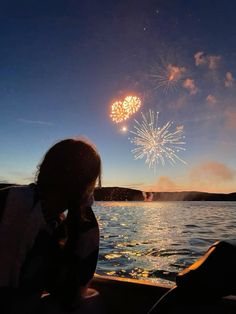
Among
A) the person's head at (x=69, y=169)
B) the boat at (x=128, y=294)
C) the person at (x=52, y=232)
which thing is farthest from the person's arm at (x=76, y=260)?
the boat at (x=128, y=294)

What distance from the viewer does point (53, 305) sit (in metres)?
3.03

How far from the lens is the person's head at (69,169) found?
2803 mm

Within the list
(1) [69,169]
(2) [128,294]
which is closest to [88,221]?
(1) [69,169]

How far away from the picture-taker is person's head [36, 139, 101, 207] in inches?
110

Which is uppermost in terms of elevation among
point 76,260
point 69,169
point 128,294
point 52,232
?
point 69,169

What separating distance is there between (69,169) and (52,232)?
50 centimetres

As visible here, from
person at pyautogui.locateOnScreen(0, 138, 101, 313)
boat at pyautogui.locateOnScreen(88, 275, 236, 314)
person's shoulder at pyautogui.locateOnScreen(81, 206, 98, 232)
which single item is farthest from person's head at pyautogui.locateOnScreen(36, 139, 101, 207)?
boat at pyautogui.locateOnScreen(88, 275, 236, 314)

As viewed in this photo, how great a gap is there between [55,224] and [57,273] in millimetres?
391

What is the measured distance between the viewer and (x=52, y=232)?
2842 millimetres

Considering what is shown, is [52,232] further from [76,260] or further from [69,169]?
[69,169]

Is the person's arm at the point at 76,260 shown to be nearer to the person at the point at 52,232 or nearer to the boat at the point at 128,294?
the person at the point at 52,232

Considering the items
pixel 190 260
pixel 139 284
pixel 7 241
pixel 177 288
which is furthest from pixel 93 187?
pixel 190 260

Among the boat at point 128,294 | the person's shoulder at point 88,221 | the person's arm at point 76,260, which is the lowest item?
the boat at point 128,294

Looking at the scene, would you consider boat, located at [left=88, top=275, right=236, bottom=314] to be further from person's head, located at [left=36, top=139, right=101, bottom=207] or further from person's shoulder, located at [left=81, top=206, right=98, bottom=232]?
person's head, located at [left=36, top=139, right=101, bottom=207]
